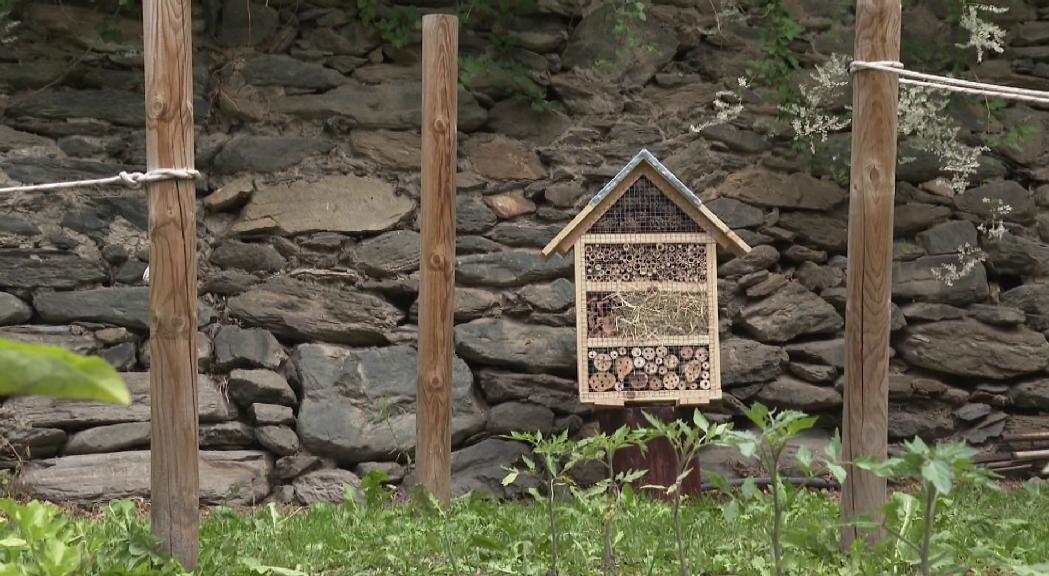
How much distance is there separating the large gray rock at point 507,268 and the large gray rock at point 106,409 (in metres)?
1.21

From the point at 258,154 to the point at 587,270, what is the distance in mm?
1736

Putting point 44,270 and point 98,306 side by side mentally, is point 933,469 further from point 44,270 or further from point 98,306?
point 44,270

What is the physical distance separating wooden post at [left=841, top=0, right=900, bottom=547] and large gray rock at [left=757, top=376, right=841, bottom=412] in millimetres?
2059

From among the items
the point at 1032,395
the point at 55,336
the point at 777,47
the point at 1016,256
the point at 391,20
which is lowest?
the point at 1032,395

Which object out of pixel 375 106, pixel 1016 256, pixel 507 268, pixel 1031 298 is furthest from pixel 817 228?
pixel 375 106

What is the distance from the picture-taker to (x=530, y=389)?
4.74 metres

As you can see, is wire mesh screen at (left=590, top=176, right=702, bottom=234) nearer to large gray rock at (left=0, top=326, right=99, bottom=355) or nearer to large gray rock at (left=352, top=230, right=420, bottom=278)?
large gray rock at (left=352, top=230, right=420, bottom=278)

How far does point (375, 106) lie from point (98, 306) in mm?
1548

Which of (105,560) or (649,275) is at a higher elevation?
(649,275)

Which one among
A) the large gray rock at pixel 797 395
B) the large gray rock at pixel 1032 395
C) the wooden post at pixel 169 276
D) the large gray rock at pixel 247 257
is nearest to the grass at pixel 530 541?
the wooden post at pixel 169 276

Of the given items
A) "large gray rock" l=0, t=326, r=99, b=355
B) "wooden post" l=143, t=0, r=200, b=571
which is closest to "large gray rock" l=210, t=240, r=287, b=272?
"large gray rock" l=0, t=326, r=99, b=355

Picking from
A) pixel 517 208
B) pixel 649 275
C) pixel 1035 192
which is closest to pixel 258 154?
pixel 517 208

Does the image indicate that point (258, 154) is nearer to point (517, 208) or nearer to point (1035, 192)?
point (517, 208)

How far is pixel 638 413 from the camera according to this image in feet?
13.9
